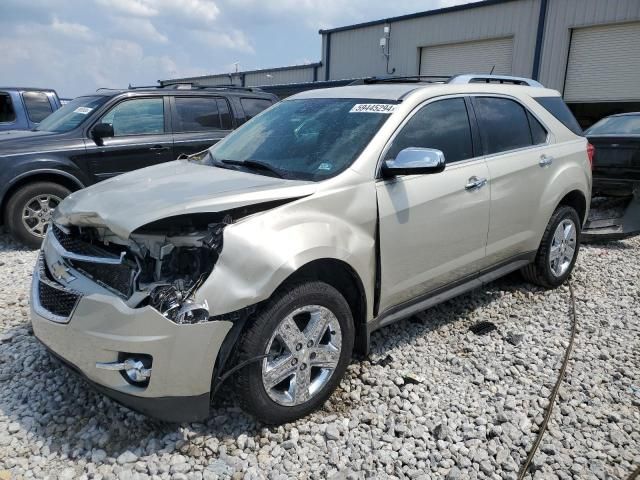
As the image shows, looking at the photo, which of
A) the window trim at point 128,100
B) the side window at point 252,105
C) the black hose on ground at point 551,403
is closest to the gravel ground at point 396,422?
the black hose on ground at point 551,403

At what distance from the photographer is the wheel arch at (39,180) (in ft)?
19.2

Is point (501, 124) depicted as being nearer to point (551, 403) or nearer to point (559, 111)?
point (559, 111)

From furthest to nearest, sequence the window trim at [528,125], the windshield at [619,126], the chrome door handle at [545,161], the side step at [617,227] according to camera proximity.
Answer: the windshield at [619,126] < the side step at [617,227] < the chrome door handle at [545,161] < the window trim at [528,125]

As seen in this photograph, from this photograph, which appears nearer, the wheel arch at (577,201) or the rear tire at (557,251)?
the rear tire at (557,251)

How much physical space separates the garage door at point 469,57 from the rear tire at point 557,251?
13.2m

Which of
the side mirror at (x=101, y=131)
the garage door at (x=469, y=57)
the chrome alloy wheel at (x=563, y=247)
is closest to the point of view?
the chrome alloy wheel at (x=563, y=247)

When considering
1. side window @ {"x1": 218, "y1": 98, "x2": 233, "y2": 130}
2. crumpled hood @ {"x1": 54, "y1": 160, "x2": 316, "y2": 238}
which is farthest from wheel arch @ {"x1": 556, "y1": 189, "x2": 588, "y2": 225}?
side window @ {"x1": 218, "y1": 98, "x2": 233, "y2": 130}

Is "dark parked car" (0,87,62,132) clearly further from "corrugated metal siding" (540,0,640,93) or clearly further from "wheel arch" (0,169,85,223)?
"corrugated metal siding" (540,0,640,93)

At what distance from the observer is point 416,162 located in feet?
9.86

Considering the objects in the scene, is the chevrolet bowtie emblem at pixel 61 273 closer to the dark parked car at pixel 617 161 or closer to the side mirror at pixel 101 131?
the side mirror at pixel 101 131

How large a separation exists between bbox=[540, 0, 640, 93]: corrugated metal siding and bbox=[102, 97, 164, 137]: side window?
13.4 m

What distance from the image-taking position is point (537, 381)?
3.32 meters

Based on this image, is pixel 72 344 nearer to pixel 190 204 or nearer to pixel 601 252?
pixel 190 204

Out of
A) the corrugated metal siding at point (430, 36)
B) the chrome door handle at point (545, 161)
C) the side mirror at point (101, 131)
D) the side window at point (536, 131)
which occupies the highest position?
the corrugated metal siding at point (430, 36)
